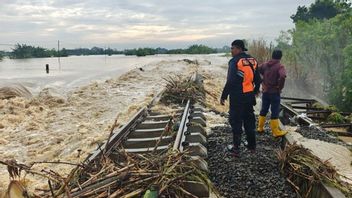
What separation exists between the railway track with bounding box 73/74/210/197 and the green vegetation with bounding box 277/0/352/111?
9.11 m

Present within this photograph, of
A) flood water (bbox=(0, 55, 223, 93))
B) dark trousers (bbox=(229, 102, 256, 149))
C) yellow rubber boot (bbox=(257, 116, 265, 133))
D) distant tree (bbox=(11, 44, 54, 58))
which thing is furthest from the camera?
distant tree (bbox=(11, 44, 54, 58))

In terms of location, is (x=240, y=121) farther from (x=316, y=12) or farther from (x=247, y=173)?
(x=316, y=12)

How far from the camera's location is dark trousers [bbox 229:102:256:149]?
6621mm

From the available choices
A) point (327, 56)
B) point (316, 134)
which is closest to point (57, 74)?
point (327, 56)

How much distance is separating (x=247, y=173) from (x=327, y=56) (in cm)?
1749

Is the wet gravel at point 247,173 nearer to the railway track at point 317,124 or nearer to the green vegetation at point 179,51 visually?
the railway track at point 317,124

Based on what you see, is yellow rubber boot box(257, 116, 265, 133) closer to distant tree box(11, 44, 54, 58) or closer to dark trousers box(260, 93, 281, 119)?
dark trousers box(260, 93, 281, 119)

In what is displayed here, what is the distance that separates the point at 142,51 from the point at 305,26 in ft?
226

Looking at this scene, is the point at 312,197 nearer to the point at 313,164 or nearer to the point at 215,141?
the point at 313,164

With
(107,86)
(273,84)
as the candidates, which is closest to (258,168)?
(273,84)

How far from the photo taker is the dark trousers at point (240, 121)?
261 inches

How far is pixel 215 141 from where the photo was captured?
753 cm

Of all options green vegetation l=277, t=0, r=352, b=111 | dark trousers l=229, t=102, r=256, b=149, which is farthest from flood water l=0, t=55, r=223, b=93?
dark trousers l=229, t=102, r=256, b=149

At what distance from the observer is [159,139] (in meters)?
5.30
